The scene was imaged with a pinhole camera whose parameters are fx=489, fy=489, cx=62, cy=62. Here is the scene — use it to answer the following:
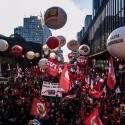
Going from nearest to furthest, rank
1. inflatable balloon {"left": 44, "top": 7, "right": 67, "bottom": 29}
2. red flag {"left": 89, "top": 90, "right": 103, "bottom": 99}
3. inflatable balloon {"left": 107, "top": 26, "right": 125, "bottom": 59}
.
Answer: inflatable balloon {"left": 107, "top": 26, "right": 125, "bottom": 59}, inflatable balloon {"left": 44, "top": 7, "right": 67, "bottom": 29}, red flag {"left": 89, "top": 90, "right": 103, "bottom": 99}

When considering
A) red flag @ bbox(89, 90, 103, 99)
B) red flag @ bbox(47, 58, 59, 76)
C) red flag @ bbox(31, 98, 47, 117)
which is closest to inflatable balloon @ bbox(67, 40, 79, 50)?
red flag @ bbox(47, 58, 59, 76)

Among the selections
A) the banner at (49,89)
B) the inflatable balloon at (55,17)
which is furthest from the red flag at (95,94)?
the inflatable balloon at (55,17)

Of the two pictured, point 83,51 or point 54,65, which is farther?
point 83,51

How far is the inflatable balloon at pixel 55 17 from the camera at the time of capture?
54.7ft

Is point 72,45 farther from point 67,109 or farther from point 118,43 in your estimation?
point 118,43

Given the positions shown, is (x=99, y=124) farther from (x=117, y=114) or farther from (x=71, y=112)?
(x=71, y=112)

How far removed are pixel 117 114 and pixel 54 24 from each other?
12.6 ft

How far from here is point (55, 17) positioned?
16.7 m

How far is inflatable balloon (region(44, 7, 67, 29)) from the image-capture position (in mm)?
16672

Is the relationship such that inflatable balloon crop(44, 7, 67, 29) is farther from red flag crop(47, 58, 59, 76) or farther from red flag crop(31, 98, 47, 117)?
red flag crop(31, 98, 47, 117)

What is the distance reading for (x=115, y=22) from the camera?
42938 millimetres

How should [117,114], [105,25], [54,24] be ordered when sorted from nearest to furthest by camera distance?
[117,114] < [54,24] < [105,25]

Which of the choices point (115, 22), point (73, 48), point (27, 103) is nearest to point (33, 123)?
point (27, 103)

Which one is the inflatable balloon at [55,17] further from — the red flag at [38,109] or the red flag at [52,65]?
the red flag at [38,109]
